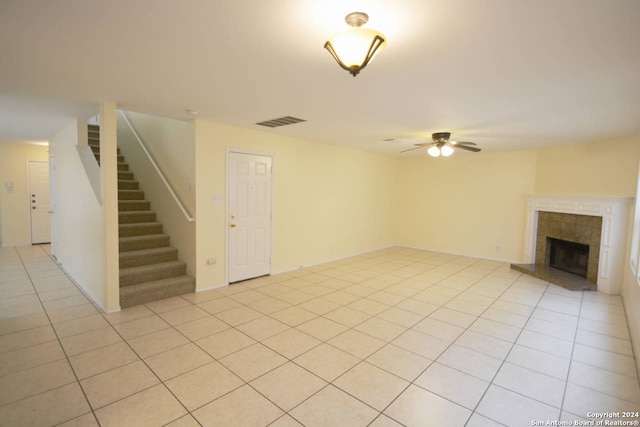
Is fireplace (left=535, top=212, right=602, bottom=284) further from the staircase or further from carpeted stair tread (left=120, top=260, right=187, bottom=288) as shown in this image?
carpeted stair tread (left=120, top=260, right=187, bottom=288)

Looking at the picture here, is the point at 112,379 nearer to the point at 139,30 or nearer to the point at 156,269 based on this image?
the point at 156,269

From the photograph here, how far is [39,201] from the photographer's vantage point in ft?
24.7

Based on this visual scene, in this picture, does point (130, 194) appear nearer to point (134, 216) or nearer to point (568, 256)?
point (134, 216)

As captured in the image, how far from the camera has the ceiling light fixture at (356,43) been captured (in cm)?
164

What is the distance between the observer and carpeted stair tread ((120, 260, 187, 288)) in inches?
162

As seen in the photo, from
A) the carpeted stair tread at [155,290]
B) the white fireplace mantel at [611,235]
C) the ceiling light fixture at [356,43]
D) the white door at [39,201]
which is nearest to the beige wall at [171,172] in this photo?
the carpeted stair tread at [155,290]

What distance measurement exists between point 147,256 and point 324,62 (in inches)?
153

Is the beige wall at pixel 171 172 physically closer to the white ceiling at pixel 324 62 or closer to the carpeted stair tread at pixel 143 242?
the carpeted stair tread at pixel 143 242

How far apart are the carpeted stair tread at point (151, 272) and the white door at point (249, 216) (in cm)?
75

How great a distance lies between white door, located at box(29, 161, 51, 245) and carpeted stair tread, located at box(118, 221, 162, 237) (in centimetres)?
445

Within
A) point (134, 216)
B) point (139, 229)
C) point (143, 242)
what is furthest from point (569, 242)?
point (134, 216)

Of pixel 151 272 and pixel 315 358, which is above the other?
pixel 151 272

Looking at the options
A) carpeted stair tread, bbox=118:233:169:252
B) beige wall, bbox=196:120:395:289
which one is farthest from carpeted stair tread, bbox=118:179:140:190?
beige wall, bbox=196:120:395:289

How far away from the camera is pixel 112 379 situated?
2430 mm
